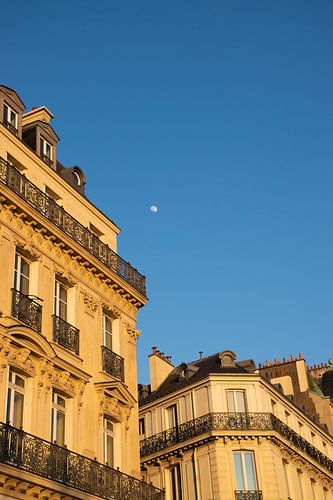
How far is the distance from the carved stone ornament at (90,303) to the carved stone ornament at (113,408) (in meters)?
2.26

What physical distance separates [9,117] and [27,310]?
5.59 meters

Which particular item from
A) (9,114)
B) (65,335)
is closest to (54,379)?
(65,335)

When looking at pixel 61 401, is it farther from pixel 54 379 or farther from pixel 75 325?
pixel 75 325

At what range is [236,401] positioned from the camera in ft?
104

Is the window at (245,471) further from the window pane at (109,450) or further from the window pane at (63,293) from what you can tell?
the window pane at (63,293)

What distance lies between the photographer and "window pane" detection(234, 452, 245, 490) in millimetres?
29844

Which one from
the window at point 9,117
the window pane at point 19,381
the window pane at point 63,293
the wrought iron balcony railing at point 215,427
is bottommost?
the window pane at point 19,381

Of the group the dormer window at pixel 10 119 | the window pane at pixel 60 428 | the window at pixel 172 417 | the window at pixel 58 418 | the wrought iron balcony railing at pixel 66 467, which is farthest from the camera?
the window at pixel 172 417

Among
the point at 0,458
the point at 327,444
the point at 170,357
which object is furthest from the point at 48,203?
the point at 327,444

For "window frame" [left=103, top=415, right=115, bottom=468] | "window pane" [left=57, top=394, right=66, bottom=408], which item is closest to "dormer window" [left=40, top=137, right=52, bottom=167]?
"window pane" [left=57, top=394, right=66, bottom=408]

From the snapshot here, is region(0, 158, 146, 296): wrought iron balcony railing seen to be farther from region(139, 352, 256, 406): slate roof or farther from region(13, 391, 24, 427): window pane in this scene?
region(139, 352, 256, 406): slate roof

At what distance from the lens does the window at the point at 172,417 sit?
32.1 m

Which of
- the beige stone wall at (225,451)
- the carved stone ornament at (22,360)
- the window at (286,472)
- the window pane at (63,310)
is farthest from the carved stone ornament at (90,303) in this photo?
the window at (286,472)

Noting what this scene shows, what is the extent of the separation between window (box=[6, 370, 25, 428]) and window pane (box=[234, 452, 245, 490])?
50.4 feet
